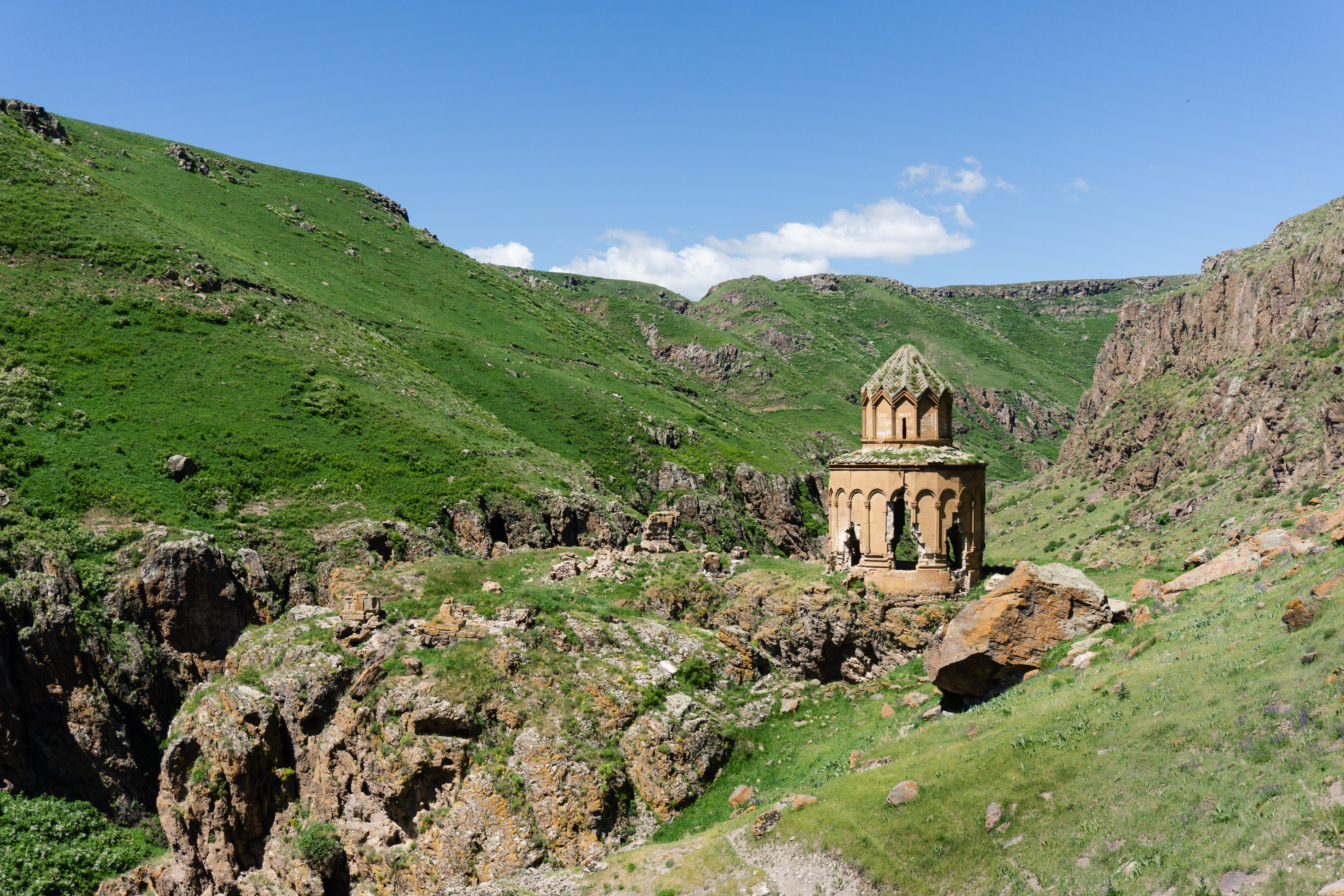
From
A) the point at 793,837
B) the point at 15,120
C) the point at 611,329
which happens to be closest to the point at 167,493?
the point at 793,837

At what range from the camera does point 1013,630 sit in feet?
69.7

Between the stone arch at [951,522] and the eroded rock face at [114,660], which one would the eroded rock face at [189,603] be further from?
the stone arch at [951,522]

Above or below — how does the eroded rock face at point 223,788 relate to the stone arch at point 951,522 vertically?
below

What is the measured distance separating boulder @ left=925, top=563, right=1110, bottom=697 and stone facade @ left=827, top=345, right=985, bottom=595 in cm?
565

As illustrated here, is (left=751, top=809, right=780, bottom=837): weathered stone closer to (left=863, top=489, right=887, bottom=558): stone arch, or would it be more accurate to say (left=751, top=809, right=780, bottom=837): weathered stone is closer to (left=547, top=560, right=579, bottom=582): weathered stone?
(left=863, top=489, right=887, bottom=558): stone arch

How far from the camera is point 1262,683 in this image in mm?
13750

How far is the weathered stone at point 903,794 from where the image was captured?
620 inches

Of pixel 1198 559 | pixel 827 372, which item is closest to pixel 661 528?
pixel 1198 559

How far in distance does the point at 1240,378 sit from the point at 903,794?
76547 mm

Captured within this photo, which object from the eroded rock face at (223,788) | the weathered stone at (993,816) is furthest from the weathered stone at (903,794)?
the eroded rock face at (223,788)

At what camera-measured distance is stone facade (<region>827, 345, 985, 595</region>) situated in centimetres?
2772

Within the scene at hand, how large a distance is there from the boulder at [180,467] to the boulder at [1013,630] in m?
36.3

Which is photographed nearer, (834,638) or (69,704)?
(834,638)

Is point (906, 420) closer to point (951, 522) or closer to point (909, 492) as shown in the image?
point (909, 492)
